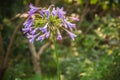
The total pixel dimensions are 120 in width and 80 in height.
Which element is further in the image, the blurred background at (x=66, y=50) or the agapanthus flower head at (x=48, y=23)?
the blurred background at (x=66, y=50)

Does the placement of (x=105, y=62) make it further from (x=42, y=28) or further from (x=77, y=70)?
(x=42, y=28)

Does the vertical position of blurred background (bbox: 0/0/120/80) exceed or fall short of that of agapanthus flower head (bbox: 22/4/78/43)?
it exceeds it

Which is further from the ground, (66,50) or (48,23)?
(66,50)

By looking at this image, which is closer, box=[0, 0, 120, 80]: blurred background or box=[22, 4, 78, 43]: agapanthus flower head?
box=[22, 4, 78, 43]: agapanthus flower head

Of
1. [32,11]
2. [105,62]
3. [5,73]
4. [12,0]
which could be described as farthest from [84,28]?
[32,11]

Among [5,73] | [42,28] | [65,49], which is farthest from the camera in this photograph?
[65,49]

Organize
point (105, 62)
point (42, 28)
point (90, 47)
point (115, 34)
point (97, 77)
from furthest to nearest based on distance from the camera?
point (90, 47) → point (115, 34) → point (105, 62) → point (97, 77) → point (42, 28)

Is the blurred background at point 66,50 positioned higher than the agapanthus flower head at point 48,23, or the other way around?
the blurred background at point 66,50

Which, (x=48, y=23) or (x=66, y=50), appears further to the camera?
(x=66, y=50)
